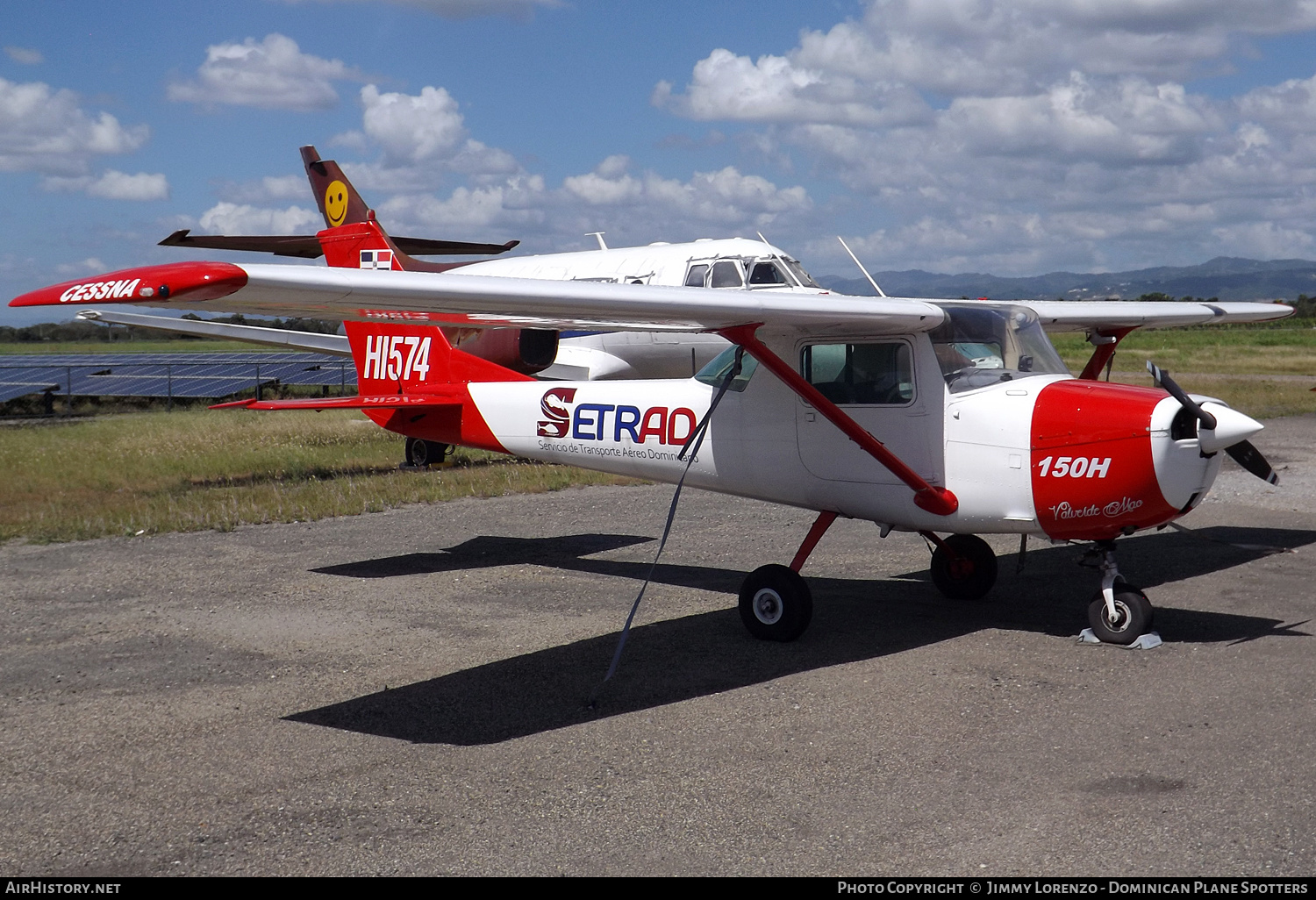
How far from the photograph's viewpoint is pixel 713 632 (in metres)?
8.30

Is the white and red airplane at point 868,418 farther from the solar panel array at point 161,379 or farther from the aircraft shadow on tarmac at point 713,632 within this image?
the solar panel array at point 161,379

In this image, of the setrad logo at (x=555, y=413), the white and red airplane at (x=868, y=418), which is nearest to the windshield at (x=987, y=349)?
the white and red airplane at (x=868, y=418)

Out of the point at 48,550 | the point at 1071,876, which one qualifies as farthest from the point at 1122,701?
the point at 48,550

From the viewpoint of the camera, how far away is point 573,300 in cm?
670

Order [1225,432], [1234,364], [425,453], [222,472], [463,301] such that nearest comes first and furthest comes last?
[463,301] → [1225,432] → [222,472] → [425,453] → [1234,364]

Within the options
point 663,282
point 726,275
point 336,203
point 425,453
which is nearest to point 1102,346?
point 726,275

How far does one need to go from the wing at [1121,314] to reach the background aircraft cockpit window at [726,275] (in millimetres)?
5602

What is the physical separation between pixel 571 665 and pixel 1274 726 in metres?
4.12

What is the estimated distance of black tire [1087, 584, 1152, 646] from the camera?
743cm

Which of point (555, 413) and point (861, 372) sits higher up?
point (861, 372)

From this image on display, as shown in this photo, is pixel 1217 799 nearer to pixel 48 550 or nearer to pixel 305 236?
pixel 48 550

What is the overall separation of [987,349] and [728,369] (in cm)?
197

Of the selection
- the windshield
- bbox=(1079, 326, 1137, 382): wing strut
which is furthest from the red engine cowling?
bbox=(1079, 326, 1137, 382): wing strut

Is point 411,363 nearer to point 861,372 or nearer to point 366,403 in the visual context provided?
point 366,403
